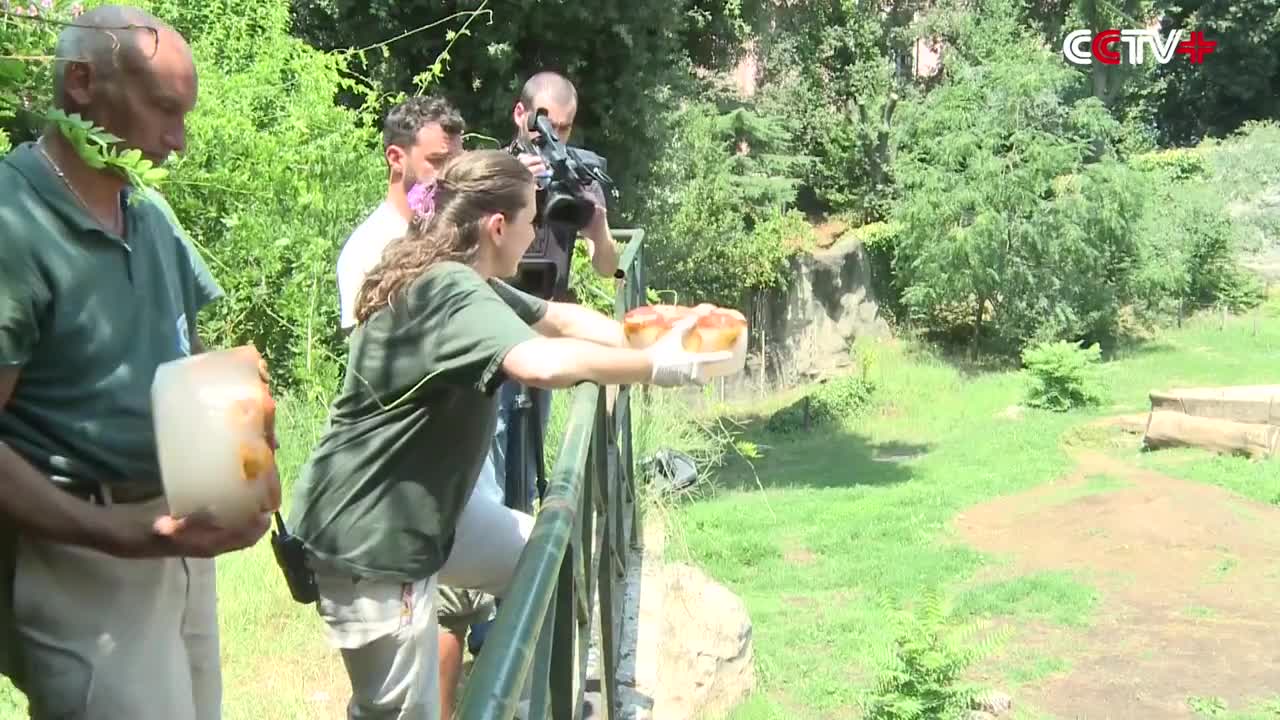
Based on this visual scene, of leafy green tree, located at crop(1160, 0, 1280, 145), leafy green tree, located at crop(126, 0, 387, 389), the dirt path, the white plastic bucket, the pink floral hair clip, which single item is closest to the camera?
the white plastic bucket

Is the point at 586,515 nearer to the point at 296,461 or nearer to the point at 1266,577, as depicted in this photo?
the point at 296,461

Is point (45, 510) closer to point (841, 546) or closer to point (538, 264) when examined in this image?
point (538, 264)

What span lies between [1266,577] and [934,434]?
7.14 m

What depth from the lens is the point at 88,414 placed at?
1732 mm

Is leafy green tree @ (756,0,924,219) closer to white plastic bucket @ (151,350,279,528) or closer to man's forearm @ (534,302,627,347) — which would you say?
man's forearm @ (534,302,627,347)

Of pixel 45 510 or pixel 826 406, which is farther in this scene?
pixel 826 406

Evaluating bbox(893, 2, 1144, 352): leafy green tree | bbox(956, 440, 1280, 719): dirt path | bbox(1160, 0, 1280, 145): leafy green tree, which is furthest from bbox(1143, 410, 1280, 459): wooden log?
bbox(1160, 0, 1280, 145): leafy green tree

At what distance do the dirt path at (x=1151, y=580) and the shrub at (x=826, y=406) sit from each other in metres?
6.38

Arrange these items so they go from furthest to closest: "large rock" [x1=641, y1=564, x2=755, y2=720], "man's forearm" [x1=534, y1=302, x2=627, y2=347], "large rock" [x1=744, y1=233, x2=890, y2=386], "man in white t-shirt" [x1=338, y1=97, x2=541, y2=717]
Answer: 1. "large rock" [x1=744, y1=233, x2=890, y2=386]
2. "large rock" [x1=641, y1=564, x2=755, y2=720]
3. "man's forearm" [x1=534, y1=302, x2=627, y2=347]
4. "man in white t-shirt" [x1=338, y1=97, x2=541, y2=717]

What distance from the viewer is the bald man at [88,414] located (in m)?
1.64

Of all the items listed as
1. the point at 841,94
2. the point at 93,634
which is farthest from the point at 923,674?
the point at 841,94

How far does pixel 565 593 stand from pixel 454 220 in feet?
2.35

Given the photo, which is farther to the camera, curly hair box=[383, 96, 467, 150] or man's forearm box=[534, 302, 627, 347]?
curly hair box=[383, 96, 467, 150]

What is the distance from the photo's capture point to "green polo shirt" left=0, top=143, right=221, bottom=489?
163 centimetres
